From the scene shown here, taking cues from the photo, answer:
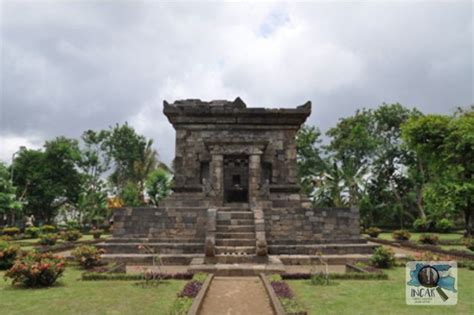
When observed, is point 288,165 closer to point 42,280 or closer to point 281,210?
point 281,210

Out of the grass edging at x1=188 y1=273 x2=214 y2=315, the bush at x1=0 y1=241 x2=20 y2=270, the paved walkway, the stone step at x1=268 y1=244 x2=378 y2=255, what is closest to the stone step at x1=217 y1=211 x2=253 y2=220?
the stone step at x1=268 y1=244 x2=378 y2=255

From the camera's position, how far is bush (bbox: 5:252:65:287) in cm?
802

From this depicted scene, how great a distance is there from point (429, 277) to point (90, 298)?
6341 millimetres

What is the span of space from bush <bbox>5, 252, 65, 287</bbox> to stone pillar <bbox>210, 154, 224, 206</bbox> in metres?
8.10

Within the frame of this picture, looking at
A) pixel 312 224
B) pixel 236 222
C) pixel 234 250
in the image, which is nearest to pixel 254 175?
pixel 236 222

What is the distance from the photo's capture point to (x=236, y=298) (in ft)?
24.1

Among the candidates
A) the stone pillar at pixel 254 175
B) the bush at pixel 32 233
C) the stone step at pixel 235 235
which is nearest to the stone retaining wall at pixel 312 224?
the stone step at pixel 235 235

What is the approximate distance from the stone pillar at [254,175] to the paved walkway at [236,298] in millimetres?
6801

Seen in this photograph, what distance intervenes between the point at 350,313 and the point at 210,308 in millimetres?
2324

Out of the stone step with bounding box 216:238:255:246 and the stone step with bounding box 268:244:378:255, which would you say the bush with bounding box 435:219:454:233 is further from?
the stone step with bounding box 216:238:255:246

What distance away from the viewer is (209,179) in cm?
1728

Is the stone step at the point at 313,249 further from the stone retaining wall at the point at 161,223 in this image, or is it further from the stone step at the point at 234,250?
the stone retaining wall at the point at 161,223

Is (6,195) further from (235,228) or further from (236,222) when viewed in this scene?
(235,228)

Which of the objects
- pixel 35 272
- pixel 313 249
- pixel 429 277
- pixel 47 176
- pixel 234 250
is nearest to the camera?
pixel 429 277
